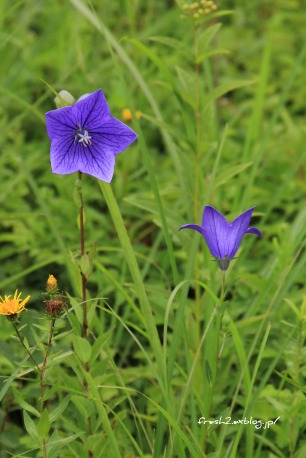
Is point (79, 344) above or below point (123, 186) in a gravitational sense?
below

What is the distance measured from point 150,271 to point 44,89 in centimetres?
111

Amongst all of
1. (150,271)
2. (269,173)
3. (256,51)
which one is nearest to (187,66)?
(256,51)

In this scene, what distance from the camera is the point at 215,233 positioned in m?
1.50

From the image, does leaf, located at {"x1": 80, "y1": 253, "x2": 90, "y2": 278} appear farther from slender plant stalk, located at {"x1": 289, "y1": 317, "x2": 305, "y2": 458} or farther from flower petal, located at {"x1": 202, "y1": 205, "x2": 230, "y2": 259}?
slender plant stalk, located at {"x1": 289, "y1": 317, "x2": 305, "y2": 458}

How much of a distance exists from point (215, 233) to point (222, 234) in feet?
0.05

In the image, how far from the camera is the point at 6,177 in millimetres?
2887

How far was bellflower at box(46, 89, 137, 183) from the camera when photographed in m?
1.49

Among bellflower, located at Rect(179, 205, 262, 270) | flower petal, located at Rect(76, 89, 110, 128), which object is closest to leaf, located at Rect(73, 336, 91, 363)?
bellflower, located at Rect(179, 205, 262, 270)

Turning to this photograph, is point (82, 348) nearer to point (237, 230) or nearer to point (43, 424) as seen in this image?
point (43, 424)

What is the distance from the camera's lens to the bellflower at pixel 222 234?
1493 mm

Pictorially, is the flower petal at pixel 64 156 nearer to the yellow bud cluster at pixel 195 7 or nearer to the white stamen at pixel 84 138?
the white stamen at pixel 84 138

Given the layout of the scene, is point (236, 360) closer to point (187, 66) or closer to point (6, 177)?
point (6, 177)

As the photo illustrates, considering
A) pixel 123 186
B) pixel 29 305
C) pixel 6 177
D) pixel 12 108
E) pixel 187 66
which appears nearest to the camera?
pixel 29 305

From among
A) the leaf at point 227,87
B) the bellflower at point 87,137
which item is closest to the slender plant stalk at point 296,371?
the bellflower at point 87,137
